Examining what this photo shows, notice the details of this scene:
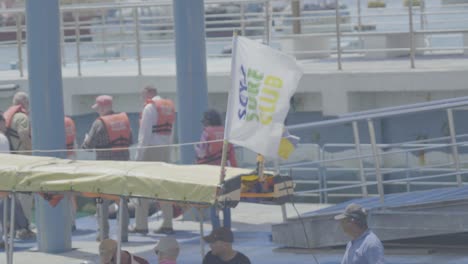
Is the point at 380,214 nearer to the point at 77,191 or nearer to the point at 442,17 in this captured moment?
the point at 77,191

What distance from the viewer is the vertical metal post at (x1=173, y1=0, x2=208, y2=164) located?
13.5 m

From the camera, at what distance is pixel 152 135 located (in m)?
13.1

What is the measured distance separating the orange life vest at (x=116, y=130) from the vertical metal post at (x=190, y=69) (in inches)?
41.8

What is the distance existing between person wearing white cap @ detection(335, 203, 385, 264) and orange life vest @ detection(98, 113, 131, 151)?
5.01 m

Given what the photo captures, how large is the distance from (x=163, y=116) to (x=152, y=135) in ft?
0.81

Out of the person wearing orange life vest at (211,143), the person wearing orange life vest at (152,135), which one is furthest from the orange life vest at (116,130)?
the person wearing orange life vest at (211,143)

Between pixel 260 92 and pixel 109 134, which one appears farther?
pixel 109 134

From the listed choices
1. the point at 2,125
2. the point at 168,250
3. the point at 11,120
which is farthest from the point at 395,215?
the point at 11,120

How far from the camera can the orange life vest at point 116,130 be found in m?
12.7

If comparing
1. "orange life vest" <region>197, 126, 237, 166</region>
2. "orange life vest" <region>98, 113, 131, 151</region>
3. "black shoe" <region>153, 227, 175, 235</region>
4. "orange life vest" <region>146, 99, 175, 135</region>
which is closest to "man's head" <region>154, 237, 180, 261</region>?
"orange life vest" <region>197, 126, 237, 166</region>

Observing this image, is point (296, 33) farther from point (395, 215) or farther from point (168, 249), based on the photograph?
point (168, 249)

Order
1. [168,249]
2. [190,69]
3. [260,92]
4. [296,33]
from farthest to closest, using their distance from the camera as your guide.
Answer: [296,33]
[190,69]
[168,249]
[260,92]

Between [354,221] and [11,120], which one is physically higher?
[11,120]

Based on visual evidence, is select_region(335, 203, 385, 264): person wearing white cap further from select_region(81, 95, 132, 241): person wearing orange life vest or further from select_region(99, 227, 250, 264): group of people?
select_region(81, 95, 132, 241): person wearing orange life vest
